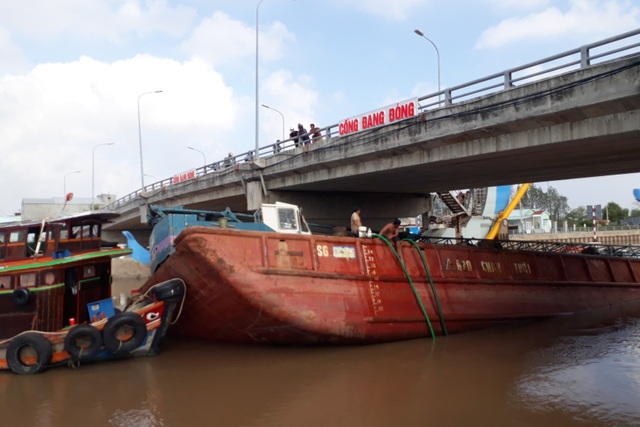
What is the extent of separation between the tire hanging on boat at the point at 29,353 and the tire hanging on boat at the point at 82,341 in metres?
0.34

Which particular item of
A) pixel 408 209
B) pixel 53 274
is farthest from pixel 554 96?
pixel 408 209

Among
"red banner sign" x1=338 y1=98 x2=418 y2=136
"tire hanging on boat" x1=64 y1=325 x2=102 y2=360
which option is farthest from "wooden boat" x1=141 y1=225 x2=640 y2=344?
"red banner sign" x1=338 y1=98 x2=418 y2=136

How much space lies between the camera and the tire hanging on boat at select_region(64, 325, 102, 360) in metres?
8.42

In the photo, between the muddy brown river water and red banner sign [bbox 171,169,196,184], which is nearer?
the muddy brown river water

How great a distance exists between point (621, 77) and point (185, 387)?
29.1 ft

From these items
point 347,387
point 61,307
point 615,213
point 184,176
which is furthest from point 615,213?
point 61,307

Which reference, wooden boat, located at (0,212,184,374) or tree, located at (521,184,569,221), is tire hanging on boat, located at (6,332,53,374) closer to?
wooden boat, located at (0,212,184,374)

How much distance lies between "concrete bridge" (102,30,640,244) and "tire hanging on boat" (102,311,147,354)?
7.81 meters

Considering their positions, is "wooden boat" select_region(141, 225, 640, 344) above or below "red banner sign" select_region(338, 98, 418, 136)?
below

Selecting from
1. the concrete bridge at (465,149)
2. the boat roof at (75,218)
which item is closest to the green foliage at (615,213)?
the concrete bridge at (465,149)

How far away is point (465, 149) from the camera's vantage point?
11867 millimetres

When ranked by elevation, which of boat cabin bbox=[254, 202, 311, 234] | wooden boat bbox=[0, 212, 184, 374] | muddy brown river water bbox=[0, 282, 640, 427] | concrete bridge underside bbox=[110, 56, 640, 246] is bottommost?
muddy brown river water bbox=[0, 282, 640, 427]

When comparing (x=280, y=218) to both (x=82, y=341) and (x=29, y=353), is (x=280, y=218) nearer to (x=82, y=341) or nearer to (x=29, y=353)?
(x=82, y=341)

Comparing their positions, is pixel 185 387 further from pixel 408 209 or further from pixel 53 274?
pixel 408 209
